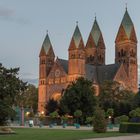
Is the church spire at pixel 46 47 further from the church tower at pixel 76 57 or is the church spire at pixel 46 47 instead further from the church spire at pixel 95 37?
the church spire at pixel 95 37

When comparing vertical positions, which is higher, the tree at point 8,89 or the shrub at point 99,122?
the tree at point 8,89

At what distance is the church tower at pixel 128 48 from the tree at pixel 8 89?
11418cm

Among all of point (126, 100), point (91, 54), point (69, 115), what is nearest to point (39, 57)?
point (91, 54)

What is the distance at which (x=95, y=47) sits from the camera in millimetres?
173625

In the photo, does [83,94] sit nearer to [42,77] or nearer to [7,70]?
[7,70]

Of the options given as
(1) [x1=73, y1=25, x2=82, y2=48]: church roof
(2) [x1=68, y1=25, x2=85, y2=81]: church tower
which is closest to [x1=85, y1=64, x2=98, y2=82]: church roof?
(2) [x1=68, y1=25, x2=85, y2=81]: church tower

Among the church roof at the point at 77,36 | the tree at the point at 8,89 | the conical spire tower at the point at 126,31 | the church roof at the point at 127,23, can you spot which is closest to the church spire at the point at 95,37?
the conical spire tower at the point at 126,31

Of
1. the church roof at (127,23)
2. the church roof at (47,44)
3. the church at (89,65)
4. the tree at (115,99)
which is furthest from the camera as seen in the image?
the church roof at (47,44)

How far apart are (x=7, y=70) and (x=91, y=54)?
128 metres

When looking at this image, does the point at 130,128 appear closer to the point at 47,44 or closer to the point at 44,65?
the point at 44,65

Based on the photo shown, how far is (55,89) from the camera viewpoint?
155m

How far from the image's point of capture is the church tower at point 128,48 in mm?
160550

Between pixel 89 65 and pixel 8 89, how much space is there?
116913 mm

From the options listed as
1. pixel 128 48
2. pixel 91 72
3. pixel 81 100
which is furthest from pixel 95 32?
pixel 81 100
